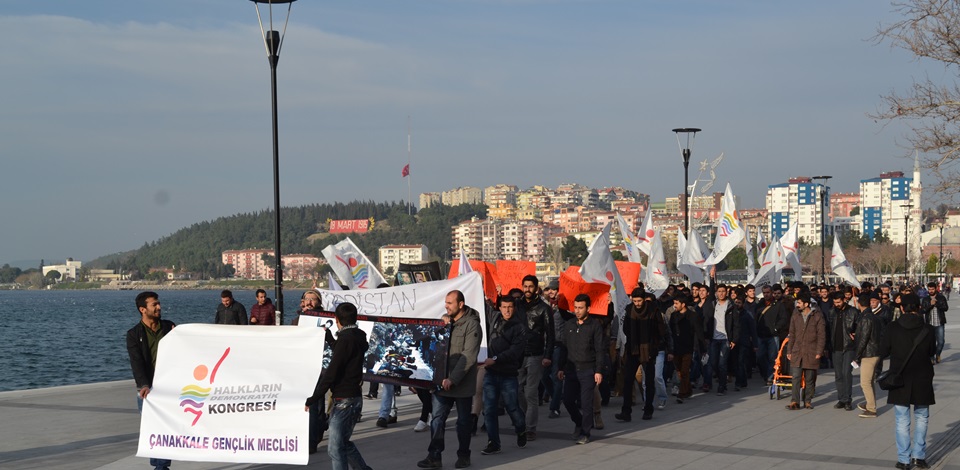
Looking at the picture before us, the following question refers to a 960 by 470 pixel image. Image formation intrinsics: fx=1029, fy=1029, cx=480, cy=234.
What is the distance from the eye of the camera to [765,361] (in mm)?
18297

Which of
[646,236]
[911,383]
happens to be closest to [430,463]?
[911,383]

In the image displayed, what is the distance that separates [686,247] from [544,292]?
49.9ft

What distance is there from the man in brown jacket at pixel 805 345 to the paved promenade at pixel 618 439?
33 centimetres

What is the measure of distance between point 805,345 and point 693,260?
15813 millimetres

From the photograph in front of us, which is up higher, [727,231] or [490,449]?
[727,231]

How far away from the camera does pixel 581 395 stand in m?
11.7

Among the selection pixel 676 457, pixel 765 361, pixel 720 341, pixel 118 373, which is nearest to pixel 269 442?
pixel 676 457

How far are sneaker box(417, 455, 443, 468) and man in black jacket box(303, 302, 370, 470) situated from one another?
1450 millimetres

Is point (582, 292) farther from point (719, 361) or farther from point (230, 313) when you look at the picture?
point (230, 313)

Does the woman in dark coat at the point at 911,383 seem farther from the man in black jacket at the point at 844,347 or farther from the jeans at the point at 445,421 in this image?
the man in black jacket at the point at 844,347

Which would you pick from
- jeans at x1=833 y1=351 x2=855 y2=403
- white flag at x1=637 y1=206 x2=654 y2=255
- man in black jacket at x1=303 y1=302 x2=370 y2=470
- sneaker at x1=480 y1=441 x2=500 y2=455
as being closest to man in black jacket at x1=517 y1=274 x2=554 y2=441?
sneaker at x1=480 y1=441 x2=500 y2=455

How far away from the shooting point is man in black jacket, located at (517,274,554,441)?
1176cm

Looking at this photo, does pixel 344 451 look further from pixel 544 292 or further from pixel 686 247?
pixel 686 247

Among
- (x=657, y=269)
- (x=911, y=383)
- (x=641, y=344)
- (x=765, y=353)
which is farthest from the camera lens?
(x=657, y=269)
